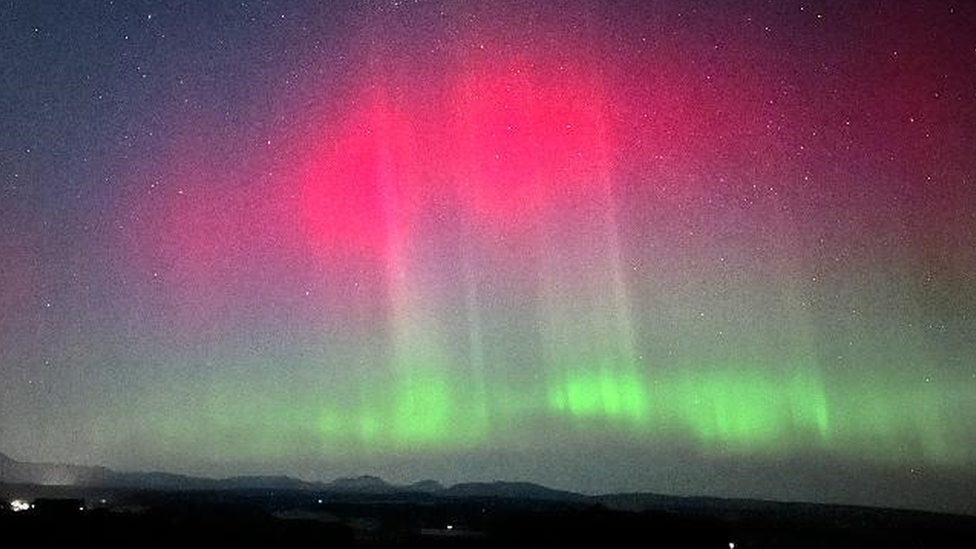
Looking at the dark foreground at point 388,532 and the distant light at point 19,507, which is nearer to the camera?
the dark foreground at point 388,532

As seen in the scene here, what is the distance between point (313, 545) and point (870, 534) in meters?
94.4

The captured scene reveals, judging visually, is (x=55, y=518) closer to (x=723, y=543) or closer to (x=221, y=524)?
(x=221, y=524)

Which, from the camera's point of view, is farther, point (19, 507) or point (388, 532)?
point (388, 532)

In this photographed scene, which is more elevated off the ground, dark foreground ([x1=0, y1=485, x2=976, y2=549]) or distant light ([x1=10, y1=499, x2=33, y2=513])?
distant light ([x1=10, y1=499, x2=33, y2=513])

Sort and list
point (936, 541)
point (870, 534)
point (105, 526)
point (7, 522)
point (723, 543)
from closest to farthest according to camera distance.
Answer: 1. point (7, 522)
2. point (105, 526)
3. point (723, 543)
4. point (936, 541)
5. point (870, 534)

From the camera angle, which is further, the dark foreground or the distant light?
the distant light

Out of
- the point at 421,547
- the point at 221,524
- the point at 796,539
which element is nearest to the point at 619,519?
the point at 796,539

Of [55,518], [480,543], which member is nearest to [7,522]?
[55,518]

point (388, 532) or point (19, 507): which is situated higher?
point (19, 507)

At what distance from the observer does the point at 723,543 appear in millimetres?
72500

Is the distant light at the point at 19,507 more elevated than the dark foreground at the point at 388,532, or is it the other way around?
the distant light at the point at 19,507

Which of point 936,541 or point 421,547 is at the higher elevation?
point 421,547

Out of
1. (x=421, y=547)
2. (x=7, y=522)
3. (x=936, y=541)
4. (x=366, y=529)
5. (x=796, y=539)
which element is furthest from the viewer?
(x=936, y=541)

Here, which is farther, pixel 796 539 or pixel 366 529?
pixel 796 539
